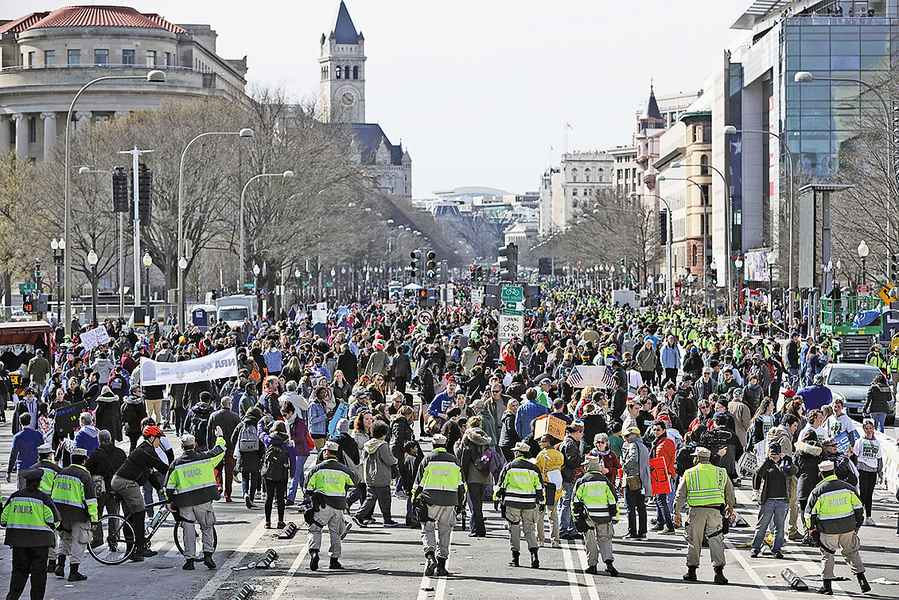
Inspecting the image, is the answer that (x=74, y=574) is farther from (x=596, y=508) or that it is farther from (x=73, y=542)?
(x=596, y=508)

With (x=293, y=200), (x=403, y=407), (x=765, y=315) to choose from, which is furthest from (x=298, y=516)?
(x=293, y=200)

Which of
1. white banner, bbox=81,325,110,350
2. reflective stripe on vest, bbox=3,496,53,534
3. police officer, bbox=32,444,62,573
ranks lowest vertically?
reflective stripe on vest, bbox=3,496,53,534

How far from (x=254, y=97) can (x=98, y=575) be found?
70.6 meters

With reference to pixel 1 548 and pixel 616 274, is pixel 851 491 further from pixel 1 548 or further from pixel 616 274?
pixel 616 274

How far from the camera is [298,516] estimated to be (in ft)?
69.8

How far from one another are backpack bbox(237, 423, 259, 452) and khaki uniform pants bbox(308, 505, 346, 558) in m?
3.76

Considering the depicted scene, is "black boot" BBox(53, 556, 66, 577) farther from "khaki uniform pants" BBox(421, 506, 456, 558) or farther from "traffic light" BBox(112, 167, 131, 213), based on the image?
"traffic light" BBox(112, 167, 131, 213)

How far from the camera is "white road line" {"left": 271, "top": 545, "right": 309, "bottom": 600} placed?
1598 cm

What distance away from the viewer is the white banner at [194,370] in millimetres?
27688

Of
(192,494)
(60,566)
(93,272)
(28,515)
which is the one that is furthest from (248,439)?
(93,272)

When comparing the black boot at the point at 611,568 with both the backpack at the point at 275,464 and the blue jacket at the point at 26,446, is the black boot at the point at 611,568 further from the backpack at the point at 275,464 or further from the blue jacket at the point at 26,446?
the blue jacket at the point at 26,446

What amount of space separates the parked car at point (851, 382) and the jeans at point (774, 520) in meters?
14.6

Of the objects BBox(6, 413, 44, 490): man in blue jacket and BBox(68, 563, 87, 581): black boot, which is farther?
BBox(6, 413, 44, 490): man in blue jacket

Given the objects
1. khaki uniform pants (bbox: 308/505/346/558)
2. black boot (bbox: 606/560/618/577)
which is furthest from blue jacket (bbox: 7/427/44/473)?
black boot (bbox: 606/560/618/577)
